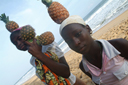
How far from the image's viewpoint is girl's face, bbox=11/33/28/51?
1521mm

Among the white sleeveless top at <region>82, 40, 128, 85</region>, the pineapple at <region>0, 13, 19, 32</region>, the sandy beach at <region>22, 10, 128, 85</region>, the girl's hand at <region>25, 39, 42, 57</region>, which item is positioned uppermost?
the pineapple at <region>0, 13, 19, 32</region>

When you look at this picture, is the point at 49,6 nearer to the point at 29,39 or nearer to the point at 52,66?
the point at 29,39

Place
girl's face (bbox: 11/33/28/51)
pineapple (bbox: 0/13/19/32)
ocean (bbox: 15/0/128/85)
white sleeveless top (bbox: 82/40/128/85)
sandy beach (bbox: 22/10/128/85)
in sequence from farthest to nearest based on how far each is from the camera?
ocean (bbox: 15/0/128/85)
sandy beach (bbox: 22/10/128/85)
pineapple (bbox: 0/13/19/32)
girl's face (bbox: 11/33/28/51)
white sleeveless top (bbox: 82/40/128/85)

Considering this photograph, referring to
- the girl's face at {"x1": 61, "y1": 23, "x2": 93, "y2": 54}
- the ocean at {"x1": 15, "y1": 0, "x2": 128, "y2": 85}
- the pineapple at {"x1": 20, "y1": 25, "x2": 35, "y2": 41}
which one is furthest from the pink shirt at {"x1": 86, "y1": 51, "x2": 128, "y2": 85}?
the ocean at {"x1": 15, "y1": 0, "x2": 128, "y2": 85}

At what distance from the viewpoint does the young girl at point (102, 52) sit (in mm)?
1238

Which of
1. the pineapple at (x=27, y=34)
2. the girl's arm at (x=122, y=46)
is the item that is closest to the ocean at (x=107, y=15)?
the girl's arm at (x=122, y=46)

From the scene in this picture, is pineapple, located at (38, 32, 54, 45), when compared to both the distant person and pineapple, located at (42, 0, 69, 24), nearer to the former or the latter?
the distant person

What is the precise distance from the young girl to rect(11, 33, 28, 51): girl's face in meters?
0.69

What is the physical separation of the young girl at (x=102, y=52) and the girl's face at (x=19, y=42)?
687 millimetres

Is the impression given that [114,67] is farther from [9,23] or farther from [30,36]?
[9,23]

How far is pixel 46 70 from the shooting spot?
1.56m

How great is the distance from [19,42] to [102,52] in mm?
1300

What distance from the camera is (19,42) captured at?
5.06 feet

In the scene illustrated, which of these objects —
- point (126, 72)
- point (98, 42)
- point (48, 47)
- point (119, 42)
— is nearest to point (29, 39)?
point (48, 47)
